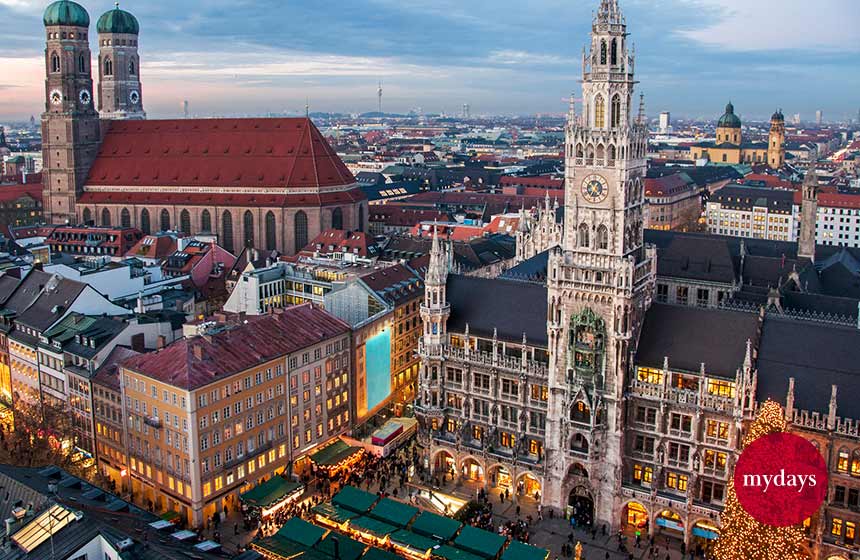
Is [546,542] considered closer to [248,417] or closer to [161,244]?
[248,417]

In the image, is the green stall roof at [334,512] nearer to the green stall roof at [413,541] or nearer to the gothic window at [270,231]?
the green stall roof at [413,541]

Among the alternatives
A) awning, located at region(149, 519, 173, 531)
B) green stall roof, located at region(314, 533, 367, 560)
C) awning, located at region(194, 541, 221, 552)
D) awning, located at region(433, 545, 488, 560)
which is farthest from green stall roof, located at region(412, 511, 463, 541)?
awning, located at region(149, 519, 173, 531)

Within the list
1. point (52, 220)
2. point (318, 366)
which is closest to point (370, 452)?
point (318, 366)

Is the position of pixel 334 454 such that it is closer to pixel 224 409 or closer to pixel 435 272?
pixel 224 409

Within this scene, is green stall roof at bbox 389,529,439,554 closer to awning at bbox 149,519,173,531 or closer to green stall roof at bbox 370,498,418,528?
green stall roof at bbox 370,498,418,528

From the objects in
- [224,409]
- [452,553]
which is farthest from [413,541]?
[224,409]

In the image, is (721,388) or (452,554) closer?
(452,554)
